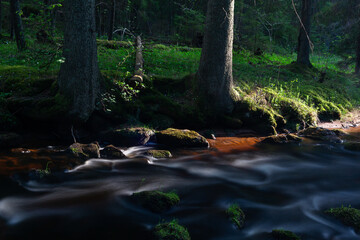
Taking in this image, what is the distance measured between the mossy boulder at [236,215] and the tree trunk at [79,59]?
4.87 meters

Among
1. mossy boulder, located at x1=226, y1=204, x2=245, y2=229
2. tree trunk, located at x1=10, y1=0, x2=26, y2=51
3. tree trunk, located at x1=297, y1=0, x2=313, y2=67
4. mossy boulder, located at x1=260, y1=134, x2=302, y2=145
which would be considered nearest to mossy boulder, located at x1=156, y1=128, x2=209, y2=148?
mossy boulder, located at x1=260, y1=134, x2=302, y2=145

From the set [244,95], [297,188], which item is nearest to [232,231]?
[297,188]

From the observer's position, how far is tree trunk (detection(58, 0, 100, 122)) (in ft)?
23.2

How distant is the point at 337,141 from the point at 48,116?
8.78 m

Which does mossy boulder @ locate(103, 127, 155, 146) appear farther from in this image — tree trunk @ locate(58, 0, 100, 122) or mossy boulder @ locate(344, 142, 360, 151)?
mossy boulder @ locate(344, 142, 360, 151)

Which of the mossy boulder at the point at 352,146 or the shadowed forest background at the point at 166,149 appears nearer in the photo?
the shadowed forest background at the point at 166,149

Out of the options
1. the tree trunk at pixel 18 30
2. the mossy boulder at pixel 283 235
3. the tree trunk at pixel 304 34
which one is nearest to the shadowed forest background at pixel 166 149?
the mossy boulder at pixel 283 235

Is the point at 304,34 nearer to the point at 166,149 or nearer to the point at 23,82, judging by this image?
the point at 166,149

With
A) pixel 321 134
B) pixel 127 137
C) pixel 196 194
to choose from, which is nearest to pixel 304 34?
pixel 321 134

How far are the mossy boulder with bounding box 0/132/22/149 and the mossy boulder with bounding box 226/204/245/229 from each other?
5695 millimetres

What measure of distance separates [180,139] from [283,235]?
4.40 metres

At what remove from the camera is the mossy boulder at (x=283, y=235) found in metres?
3.72

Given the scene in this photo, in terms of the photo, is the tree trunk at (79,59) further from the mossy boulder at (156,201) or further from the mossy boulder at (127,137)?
the mossy boulder at (156,201)

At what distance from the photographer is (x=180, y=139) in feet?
25.7
